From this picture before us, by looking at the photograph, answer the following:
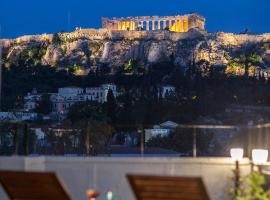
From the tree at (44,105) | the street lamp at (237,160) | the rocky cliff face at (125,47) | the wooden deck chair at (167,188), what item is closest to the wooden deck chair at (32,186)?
the wooden deck chair at (167,188)

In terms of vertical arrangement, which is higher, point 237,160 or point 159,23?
point 159,23

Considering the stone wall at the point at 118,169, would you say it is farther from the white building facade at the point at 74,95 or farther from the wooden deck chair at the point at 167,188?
the white building facade at the point at 74,95

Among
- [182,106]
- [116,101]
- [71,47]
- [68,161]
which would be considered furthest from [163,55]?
[68,161]

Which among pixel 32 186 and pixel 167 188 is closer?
pixel 167 188

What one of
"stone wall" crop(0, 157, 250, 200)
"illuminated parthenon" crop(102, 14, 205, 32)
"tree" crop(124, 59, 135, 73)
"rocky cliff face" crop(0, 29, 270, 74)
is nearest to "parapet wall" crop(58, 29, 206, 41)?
"rocky cliff face" crop(0, 29, 270, 74)

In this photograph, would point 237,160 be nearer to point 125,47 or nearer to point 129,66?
point 129,66

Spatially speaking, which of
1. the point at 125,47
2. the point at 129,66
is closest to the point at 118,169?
the point at 129,66

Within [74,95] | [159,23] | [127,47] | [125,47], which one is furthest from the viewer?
[159,23]

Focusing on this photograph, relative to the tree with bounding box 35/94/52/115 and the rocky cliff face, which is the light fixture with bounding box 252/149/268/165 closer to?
the tree with bounding box 35/94/52/115
